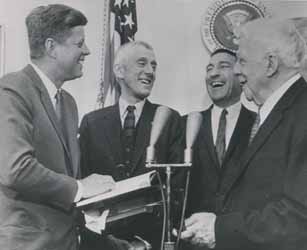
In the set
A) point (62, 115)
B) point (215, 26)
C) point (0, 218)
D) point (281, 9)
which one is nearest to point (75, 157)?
point (62, 115)

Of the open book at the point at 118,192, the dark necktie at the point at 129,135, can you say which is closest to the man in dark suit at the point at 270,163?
the open book at the point at 118,192

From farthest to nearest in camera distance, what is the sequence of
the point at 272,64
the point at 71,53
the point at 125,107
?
the point at 125,107, the point at 71,53, the point at 272,64

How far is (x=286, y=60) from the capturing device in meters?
1.40

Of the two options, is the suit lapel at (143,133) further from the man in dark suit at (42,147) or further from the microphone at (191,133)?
the microphone at (191,133)

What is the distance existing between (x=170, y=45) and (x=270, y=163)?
0.70 meters

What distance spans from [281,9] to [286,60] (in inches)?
22.7

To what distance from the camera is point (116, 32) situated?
191 cm

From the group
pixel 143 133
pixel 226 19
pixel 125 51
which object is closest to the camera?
pixel 143 133

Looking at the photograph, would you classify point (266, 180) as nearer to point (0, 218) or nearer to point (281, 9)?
point (0, 218)

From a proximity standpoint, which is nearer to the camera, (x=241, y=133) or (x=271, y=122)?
(x=271, y=122)

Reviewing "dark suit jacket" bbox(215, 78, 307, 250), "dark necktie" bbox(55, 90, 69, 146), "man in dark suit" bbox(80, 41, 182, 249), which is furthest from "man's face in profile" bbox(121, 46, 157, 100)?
"dark suit jacket" bbox(215, 78, 307, 250)

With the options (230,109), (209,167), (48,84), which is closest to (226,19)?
(230,109)

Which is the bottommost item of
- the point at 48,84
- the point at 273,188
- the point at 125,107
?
the point at 273,188

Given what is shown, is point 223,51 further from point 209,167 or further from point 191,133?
point 191,133
